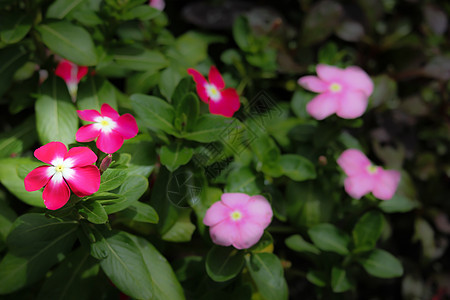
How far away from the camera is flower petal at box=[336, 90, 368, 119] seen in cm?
128

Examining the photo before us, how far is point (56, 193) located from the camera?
2.76 feet

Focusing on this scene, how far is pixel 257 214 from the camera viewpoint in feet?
3.52

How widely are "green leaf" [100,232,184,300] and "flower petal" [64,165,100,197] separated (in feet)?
0.78

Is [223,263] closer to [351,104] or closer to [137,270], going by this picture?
[137,270]

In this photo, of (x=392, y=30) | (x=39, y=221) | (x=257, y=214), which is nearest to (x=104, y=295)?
(x=39, y=221)

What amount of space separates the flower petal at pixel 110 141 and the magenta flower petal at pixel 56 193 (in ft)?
0.38

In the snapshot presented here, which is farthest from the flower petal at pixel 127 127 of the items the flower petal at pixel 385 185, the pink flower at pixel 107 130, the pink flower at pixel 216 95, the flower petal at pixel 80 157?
the flower petal at pixel 385 185

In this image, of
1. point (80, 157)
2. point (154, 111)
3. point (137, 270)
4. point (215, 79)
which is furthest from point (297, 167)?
point (80, 157)

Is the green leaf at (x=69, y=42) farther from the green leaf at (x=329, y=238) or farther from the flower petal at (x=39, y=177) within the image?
the green leaf at (x=329, y=238)

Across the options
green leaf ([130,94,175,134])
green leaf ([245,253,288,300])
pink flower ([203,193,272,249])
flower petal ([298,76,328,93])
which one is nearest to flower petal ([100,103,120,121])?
green leaf ([130,94,175,134])

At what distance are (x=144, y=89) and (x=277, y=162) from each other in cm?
52

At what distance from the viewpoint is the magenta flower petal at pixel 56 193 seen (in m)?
0.83

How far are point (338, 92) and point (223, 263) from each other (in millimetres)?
641

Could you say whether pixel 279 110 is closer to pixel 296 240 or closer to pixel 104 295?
pixel 296 240
